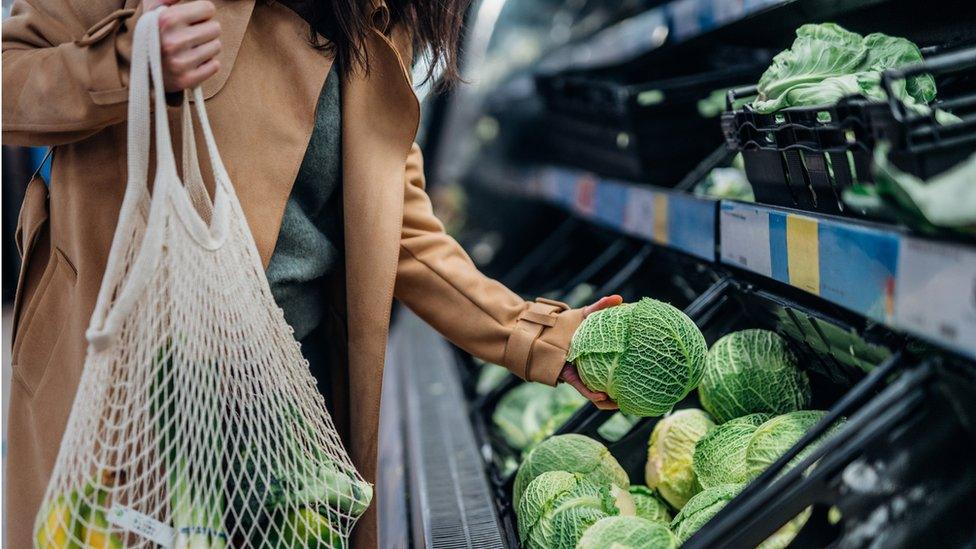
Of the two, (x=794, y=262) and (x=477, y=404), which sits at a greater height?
(x=794, y=262)

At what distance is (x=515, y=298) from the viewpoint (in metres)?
1.83

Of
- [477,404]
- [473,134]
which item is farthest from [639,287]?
[473,134]

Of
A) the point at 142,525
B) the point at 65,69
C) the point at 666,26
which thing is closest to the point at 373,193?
the point at 65,69

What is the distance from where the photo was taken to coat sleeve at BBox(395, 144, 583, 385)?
173cm

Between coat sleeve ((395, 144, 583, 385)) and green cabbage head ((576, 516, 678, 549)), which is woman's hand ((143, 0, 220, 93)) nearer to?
coat sleeve ((395, 144, 583, 385))

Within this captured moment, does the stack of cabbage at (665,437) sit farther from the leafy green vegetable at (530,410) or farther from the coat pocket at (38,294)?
the coat pocket at (38,294)

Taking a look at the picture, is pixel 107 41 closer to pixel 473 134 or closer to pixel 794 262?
pixel 794 262

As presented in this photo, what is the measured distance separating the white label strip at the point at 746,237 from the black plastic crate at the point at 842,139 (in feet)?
0.18

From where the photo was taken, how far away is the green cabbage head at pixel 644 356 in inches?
63.2

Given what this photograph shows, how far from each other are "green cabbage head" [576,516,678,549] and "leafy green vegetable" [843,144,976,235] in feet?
2.20

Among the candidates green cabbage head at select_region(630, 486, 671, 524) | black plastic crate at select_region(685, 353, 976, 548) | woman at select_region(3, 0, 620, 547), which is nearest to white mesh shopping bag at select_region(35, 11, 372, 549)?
woman at select_region(3, 0, 620, 547)

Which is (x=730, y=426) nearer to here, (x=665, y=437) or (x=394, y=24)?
(x=665, y=437)

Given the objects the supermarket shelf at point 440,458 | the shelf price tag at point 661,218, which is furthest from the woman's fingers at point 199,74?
the shelf price tag at point 661,218

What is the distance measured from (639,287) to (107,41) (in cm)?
184
